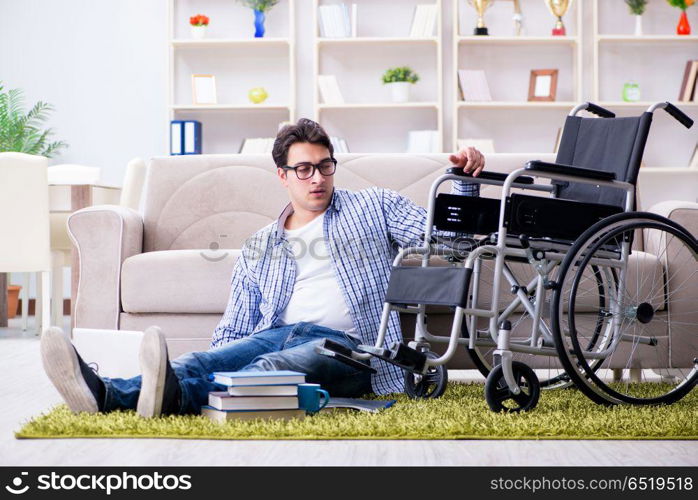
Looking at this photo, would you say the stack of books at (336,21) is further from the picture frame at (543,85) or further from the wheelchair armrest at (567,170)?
the wheelchair armrest at (567,170)

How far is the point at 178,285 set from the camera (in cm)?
278

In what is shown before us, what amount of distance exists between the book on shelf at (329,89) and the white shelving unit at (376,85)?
93mm

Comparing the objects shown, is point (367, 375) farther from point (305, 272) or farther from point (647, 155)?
point (647, 155)

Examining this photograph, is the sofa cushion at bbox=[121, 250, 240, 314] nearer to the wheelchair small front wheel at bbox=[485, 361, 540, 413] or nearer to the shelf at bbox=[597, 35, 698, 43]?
the wheelchair small front wheel at bbox=[485, 361, 540, 413]

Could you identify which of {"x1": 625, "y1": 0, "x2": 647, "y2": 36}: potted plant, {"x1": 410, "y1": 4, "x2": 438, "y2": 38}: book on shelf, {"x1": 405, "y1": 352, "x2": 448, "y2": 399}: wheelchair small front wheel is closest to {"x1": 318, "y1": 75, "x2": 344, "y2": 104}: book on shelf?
{"x1": 410, "y1": 4, "x2": 438, "y2": 38}: book on shelf

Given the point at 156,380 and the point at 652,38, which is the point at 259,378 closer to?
the point at 156,380

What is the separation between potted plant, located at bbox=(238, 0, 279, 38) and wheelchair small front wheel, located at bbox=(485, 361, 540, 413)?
4.11 metres

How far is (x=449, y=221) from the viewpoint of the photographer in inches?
91.4

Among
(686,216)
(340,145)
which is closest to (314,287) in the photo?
(686,216)

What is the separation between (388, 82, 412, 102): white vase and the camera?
5699 mm

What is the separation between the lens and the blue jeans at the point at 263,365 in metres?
2.00

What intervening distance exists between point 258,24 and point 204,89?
1.75ft
